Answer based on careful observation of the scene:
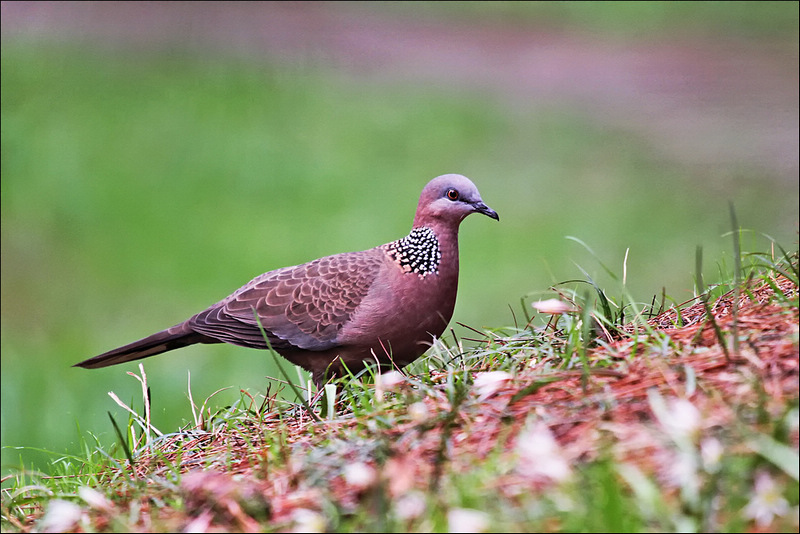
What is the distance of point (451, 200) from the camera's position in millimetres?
4297

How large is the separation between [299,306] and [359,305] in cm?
33

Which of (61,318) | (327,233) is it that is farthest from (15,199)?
(327,233)

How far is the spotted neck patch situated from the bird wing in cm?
13

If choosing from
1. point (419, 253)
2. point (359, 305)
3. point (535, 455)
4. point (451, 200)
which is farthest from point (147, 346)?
point (535, 455)

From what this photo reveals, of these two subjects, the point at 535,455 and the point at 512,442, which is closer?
the point at 535,455

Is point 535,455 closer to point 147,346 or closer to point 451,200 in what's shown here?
Result: point 451,200

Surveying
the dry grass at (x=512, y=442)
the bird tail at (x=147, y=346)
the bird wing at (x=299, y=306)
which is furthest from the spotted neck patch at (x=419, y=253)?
the dry grass at (x=512, y=442)

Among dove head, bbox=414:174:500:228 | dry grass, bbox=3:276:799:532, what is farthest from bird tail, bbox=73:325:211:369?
dry grass, bbox=3:276:799:532

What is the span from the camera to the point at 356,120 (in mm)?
12516

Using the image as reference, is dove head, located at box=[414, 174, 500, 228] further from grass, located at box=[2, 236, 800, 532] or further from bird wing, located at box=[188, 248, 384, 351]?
grass, located at box=[2, 236, 800, 532]

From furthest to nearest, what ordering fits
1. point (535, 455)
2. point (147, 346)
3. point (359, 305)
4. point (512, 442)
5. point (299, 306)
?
1. point (147, 346)
2. point (299, 306)
3. point (359, 305)
4. point (512, 442)
5. point (535, 455)

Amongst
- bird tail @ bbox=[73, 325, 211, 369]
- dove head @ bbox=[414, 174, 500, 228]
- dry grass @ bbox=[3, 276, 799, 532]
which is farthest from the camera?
bird tail @ bbox=[73, 325, 211, 369]

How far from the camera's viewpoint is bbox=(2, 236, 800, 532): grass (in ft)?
6.70

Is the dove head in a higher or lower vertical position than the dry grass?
higher
